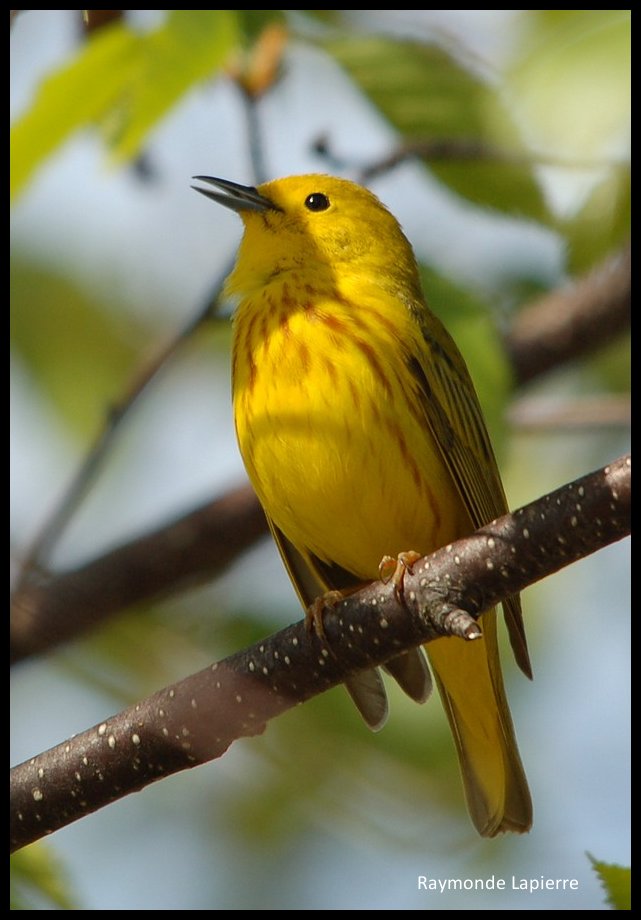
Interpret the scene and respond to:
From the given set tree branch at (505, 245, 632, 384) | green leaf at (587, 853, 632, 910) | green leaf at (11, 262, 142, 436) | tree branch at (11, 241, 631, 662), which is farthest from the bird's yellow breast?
green leaf at (11, 262, 142, 436)

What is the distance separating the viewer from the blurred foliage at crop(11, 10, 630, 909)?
10.6ft

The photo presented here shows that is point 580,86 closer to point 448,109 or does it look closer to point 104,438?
point 448,109

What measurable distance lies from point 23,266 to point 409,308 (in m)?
3.25

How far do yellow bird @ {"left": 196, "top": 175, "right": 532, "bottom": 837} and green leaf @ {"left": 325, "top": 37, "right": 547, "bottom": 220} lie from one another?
0.52 m

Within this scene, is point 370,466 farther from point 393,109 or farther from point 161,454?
point 161,454

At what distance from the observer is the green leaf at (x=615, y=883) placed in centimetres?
243

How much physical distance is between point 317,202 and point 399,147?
1.32 ft

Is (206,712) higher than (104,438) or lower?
lower

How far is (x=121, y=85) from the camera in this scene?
10.6ft

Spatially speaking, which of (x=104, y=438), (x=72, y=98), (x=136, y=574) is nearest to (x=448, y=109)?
(x=72, y=98)

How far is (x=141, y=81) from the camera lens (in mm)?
3230

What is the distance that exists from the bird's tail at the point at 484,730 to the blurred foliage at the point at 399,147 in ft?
1.91

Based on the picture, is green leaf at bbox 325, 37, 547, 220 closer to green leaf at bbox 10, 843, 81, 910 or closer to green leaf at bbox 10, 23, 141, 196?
green leaf at bbox 10, 23, 141, 196
